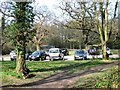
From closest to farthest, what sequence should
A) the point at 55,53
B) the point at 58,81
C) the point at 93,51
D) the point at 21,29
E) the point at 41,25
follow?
1. the point at 58,81
2. the point at 21,29
3. the point at 41,25
4. the point at 55,53
5. the point at 93,51

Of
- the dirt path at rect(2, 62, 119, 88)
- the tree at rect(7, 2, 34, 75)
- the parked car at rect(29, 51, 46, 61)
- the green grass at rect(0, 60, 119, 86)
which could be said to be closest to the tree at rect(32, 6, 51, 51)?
the tree at rect(7, 2, 34, 75)

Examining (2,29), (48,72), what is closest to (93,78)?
(48,72)

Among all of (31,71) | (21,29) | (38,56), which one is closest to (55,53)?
(38,56)

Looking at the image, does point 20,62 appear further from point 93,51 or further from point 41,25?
point 93,51

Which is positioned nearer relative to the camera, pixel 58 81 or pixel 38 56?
pixel 58 81

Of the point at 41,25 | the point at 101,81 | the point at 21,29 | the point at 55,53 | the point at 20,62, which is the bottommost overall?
the point at 101,81

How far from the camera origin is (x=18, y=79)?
12.4 ft

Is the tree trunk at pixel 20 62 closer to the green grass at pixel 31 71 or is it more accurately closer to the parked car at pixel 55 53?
the green grass at pixel 31 71

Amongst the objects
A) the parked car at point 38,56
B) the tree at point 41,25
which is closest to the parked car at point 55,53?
the parked car at point 38,56

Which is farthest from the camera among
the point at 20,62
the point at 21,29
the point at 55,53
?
the point at 55,53

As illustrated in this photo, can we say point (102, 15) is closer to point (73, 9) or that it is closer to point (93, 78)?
point (73, 9)

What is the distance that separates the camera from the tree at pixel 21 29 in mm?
3896

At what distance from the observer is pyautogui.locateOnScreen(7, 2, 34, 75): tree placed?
390cm

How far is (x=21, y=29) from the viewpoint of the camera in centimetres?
397
